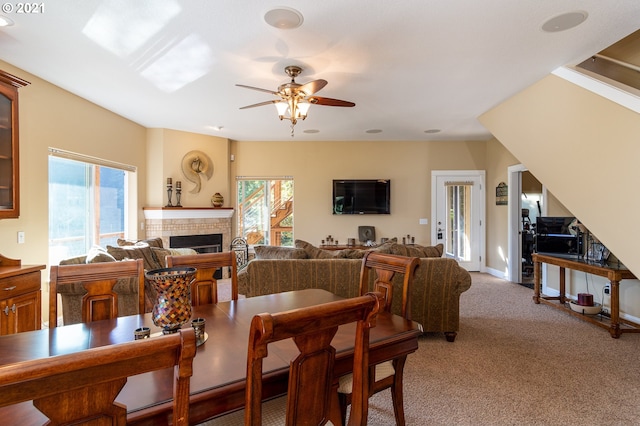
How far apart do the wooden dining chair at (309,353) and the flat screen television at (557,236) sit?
413cm

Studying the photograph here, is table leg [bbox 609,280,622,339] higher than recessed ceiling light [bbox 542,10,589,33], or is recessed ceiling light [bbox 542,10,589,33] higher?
recessed ceiling light [bbox 542,10,589,33]

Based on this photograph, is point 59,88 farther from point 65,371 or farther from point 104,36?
point 65,371

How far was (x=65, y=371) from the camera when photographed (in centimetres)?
59

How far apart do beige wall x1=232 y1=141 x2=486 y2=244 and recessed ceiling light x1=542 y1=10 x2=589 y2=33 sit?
4263mm

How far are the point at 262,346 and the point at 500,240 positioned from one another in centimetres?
645

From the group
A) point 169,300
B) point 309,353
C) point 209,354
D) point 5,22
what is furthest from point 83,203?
point 309,353

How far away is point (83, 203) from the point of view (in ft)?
14.7

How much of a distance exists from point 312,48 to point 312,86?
1.00ft

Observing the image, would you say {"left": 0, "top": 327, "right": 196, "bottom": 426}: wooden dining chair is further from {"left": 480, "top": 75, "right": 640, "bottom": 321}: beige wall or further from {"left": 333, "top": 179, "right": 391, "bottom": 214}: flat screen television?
{"left": 333, "top": 179, "right": 391, "bottom": 214}: flat screen television

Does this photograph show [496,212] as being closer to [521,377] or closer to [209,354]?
[521,377]

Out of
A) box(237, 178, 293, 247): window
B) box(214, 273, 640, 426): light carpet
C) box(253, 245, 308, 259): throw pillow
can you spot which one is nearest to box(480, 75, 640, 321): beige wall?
box(214, 273, 640, 426): light carpet

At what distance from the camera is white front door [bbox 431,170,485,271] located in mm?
6734

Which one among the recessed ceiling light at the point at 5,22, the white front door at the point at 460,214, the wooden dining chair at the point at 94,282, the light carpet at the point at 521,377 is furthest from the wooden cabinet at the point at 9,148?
the white front door at the point at 460,214

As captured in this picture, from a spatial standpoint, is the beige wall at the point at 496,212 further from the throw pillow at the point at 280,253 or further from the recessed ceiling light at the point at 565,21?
the throw pillow at the point at 280,253
